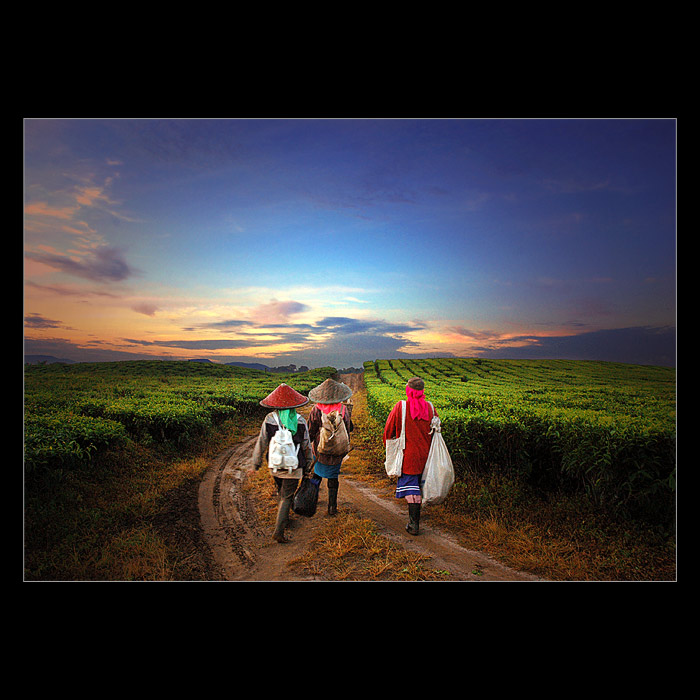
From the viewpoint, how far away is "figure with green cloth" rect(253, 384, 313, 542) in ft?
13.6

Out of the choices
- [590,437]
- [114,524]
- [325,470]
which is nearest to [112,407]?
[114,524]

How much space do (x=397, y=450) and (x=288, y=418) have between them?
1.46 m

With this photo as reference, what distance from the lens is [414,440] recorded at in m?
4.50

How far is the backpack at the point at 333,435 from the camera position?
4828 mm

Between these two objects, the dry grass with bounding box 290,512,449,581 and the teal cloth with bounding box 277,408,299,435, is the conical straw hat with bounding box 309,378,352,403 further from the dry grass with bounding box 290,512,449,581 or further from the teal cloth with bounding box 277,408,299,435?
the dry grass with bounding box 290,512,449,581

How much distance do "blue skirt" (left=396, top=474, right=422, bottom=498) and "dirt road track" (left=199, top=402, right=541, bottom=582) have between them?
557 mm

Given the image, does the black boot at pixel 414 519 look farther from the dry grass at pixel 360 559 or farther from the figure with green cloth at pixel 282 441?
the figure with green cloth at pixel 282 441

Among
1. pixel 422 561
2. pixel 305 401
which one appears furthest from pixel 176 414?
pixel 422 561

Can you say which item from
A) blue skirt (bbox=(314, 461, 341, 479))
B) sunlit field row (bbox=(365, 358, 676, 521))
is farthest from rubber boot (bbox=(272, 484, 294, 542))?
sunlit field row (bbox=(365, 358, 676, 521))

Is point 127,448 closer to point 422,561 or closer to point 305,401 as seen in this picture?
point 305,401

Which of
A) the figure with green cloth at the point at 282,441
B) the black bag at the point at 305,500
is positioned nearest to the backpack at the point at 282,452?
the figure with green cloth at the point at 282,441

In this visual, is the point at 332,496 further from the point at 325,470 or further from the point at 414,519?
the point at 414,519

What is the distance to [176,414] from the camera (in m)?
8.23

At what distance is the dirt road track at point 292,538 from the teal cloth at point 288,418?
1.43 metres
